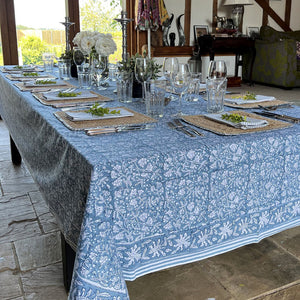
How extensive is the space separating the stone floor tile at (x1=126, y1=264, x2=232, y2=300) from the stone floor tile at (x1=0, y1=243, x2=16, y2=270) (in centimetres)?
58

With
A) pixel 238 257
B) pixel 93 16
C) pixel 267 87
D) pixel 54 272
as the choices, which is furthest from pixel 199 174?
pixel 267 87

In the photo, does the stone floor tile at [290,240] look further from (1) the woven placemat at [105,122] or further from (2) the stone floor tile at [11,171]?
(2) the stone floor tile at [11,171]

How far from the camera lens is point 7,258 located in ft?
6.05

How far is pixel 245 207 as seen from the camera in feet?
4.26

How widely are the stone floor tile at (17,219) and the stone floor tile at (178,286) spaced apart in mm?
763

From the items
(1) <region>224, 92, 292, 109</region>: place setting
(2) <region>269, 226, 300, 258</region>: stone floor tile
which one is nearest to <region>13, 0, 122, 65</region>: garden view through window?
(1) <region>224, 92, 292, 109</region>: place setting

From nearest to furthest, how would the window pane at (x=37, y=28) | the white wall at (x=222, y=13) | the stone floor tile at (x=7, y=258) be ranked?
the stone floor tile at (x=7, y=258), the window pane at (x=37, y=28), the white wall at (x=222, y=13)

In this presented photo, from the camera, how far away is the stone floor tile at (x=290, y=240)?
75.1 inches

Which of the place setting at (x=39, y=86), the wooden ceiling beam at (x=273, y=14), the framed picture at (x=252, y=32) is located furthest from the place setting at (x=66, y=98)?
the wooden ceiling beam at (x=273, y=14)

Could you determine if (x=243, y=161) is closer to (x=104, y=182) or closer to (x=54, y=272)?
(x=104, y=182)

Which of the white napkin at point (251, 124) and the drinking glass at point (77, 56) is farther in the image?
the drinking glass at point (77, 56)

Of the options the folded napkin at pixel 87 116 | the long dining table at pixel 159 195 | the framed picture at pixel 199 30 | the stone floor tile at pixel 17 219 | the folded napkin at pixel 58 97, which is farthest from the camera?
the framed picture at pixel 199 30

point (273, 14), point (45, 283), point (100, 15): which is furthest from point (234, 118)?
point (273, 14)

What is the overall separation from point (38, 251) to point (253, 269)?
3.45 feet
